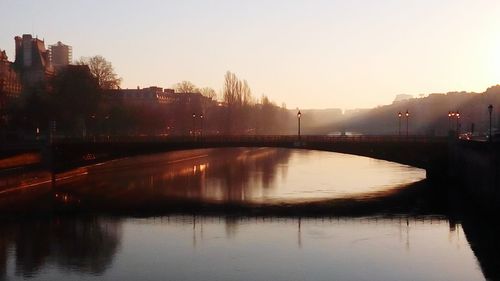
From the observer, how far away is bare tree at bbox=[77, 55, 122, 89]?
338ft

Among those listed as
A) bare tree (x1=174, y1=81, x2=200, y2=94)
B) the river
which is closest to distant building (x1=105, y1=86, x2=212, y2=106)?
bare tree (x1=174, y1=81, x2=200, y2=94)

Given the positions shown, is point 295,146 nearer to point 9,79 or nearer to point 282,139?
point 282,139

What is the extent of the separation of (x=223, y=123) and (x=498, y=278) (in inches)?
4040

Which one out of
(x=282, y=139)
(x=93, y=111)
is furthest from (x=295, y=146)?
(x=93, y=111)

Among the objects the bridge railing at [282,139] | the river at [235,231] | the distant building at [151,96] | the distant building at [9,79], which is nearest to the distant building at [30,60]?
the distant building at [9,79]

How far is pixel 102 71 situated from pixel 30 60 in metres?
59.0

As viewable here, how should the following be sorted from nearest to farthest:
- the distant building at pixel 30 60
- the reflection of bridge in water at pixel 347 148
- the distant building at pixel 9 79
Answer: the reflection of bridge in water at pixel 347 148 < the distant building at pixel 9 79 < the distant building at pixel 30 60

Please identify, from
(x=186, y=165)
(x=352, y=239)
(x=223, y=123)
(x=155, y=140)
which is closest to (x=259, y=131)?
(x=223, y=123)

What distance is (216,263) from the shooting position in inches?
1230

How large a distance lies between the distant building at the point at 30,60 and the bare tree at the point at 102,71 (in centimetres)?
4826

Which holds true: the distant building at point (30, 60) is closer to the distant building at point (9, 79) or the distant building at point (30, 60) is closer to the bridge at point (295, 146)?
the distant building at point (9, 79)

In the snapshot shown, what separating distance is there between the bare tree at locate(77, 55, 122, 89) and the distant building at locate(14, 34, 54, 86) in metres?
48.3

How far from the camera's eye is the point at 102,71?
104 m

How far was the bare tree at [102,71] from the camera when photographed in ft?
338
